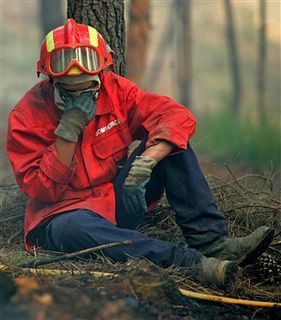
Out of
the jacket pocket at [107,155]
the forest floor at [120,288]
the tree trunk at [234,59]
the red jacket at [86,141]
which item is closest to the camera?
the forest floor at [120,288]

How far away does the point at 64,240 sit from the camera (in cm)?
488

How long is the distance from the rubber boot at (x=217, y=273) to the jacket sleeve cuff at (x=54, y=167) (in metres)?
0.85

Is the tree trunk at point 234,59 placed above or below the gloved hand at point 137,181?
below

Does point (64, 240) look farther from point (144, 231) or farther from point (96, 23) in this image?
point (96, 23)

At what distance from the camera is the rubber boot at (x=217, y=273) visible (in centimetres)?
453

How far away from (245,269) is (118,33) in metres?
2.03

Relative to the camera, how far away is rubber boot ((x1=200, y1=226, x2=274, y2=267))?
15.6ft

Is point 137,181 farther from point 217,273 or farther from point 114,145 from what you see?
point 217,273

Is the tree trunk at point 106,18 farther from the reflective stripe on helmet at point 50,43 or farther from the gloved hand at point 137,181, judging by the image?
the gloved hand at point 137,181

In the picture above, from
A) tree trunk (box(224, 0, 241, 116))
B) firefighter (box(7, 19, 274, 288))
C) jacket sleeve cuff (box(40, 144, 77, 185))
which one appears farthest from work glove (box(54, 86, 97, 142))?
tree trunk (box(224, 0, 241, 116))

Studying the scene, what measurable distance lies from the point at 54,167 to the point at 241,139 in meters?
8.22

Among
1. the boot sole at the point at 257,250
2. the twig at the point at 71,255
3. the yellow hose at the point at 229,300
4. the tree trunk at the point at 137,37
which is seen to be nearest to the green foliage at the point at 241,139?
the tree trunk at the point at 137,37

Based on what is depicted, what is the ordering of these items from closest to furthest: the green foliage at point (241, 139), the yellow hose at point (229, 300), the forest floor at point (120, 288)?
the forest floor at point (120, 288), the yellow hose at point (229, 300), the green foliage at point (241, 139)

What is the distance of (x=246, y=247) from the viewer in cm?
478
